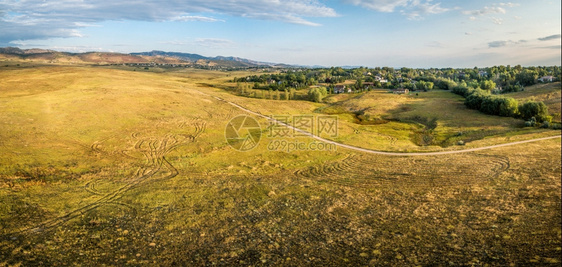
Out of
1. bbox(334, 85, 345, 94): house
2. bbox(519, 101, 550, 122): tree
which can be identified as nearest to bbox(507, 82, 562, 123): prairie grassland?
bbox(519, 101, 550, 122): tree

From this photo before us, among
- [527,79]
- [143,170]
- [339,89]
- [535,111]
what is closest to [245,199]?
[143,170]

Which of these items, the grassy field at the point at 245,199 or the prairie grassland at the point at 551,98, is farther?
the prairie grassland at the point at 551,98

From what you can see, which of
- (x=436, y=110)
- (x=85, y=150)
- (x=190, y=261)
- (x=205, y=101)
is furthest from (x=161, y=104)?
(x=436, y=110)

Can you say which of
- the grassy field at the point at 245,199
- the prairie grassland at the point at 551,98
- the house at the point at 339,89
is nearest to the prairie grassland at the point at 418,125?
the grassy field at the point at 245,199

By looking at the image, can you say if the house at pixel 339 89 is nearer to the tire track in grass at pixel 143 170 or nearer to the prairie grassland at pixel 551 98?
the prairie grassland at pixel 551 98

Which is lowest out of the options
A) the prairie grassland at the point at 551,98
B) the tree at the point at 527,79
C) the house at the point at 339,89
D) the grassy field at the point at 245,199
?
the grassy field at the point at 245,199

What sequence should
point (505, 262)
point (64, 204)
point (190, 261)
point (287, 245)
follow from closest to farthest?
1. point (505, 262)
2. point (190, 261)
3. point (287, 245)
4. point (64, 204)

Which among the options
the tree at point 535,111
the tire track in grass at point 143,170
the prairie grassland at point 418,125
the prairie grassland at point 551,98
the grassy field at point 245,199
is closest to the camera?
the grassy field at point 245,199

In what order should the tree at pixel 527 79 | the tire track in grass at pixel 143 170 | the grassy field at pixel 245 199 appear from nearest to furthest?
the grassy field at pixel 245 199, the tire track in grass at pixel 143 170, the tree at pixel 527 79

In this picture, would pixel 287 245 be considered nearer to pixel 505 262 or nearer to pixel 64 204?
pixel 505 262
